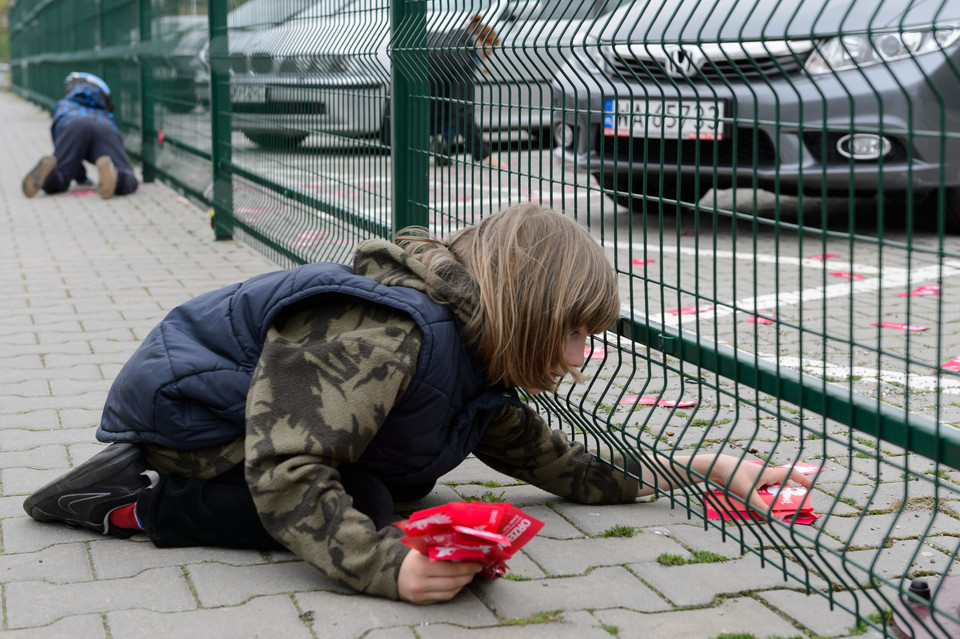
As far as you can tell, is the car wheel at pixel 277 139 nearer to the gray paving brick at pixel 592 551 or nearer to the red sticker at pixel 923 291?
the red sticker at pixel 923 291

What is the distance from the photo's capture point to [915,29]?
181 cm

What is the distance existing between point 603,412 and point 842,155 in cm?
147

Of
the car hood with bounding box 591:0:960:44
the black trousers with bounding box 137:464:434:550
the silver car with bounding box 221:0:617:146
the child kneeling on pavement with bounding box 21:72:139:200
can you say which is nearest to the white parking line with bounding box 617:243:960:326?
the car hood with bounding box 591:0:960:44

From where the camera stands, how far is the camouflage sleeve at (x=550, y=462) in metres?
2.96

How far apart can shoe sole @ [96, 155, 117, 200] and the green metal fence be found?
285cm

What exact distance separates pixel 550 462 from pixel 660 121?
36.2 inches

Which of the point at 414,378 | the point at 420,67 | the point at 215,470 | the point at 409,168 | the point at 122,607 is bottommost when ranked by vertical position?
the point at 122,607

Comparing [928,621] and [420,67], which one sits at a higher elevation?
[420,67]

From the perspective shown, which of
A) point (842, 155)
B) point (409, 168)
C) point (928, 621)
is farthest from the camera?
point (409, 168)

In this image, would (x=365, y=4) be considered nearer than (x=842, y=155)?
No

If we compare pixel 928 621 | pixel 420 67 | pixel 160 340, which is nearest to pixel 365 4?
pixel 420 67

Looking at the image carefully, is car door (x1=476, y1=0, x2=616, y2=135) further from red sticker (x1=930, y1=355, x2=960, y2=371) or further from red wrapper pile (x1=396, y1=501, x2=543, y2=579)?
red sticker (x1=930, y1=355, x2=960, y2=371)

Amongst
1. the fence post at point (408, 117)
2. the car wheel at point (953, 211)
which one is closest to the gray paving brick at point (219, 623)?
the fence post at point (408, 117)

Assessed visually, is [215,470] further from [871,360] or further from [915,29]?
[871,360]
